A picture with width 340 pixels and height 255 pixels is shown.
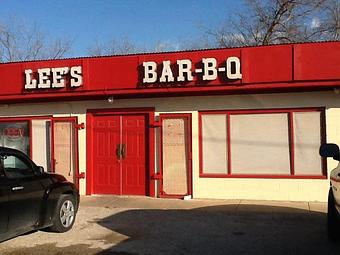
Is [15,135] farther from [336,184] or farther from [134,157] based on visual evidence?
[336,184]

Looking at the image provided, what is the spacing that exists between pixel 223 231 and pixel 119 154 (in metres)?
5.41

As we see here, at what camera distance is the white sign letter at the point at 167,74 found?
1298 cm

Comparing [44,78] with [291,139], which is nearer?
[291,139]

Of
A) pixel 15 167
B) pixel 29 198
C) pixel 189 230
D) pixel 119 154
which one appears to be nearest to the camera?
pixel 29 198

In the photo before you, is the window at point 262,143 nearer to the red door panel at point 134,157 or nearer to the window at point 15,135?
the red door panel at point 134,157

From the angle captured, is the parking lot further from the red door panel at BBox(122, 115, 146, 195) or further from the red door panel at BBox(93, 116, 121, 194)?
the red door panel at BBox(93, 116, 121, 194)

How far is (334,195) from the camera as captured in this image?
7766 millimetres

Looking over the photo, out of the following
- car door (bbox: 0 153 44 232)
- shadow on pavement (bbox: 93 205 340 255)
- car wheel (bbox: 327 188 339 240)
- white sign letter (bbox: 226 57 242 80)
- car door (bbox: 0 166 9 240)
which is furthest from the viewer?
white sign letter (bbox: 226 57 242 80)

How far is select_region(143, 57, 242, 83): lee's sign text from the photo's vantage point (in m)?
12.6

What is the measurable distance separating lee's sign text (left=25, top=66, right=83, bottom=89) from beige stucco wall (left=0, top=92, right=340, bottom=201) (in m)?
0.92

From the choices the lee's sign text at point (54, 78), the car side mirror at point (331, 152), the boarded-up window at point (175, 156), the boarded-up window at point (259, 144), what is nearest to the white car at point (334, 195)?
the car side mirror at point (331, 152)

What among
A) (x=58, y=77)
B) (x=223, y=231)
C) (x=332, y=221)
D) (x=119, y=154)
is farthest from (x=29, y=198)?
(x=58, y=77)

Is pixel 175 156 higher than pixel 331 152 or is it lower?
lower

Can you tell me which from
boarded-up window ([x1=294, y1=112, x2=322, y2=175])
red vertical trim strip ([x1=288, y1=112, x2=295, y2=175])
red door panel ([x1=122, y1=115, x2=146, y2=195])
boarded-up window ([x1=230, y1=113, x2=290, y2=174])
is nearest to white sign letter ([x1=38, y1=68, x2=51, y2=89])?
red door panel ([x1=122, y1=115, x2=146, y2=195])
